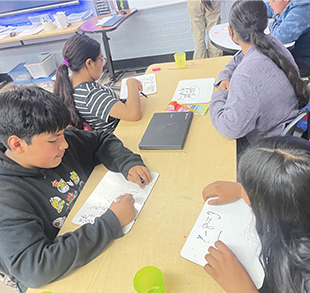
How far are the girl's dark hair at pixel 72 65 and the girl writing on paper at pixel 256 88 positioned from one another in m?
0.77

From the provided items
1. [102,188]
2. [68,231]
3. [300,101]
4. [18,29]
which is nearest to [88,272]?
[68,231]

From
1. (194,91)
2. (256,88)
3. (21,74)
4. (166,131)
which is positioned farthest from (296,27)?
(21,74)

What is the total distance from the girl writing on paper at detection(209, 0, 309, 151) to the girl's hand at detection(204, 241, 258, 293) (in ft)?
1.71

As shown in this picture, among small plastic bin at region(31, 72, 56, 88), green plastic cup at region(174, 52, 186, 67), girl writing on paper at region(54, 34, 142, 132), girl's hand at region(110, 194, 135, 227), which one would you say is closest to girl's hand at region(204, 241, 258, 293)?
girl's hand at region(110, 194, 135, 227)

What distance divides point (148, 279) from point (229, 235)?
0.86 ft

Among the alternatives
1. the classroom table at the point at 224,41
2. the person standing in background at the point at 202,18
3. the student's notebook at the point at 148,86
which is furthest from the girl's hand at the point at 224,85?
the person standing in background at the point at 202,18

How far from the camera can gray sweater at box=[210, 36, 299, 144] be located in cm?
105

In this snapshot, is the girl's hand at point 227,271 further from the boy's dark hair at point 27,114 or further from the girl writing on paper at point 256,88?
the boy's dark hair at point 27,114

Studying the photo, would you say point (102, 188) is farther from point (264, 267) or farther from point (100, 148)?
point (264, 267)

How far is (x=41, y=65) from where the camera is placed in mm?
3453

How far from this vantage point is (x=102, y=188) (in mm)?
996

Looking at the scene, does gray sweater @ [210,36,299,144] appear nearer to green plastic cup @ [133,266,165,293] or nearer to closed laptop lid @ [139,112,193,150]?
closed laptop lid @ [139,112,193,150]

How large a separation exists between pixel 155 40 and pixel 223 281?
335 cm

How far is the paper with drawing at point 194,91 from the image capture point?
4.55ft
